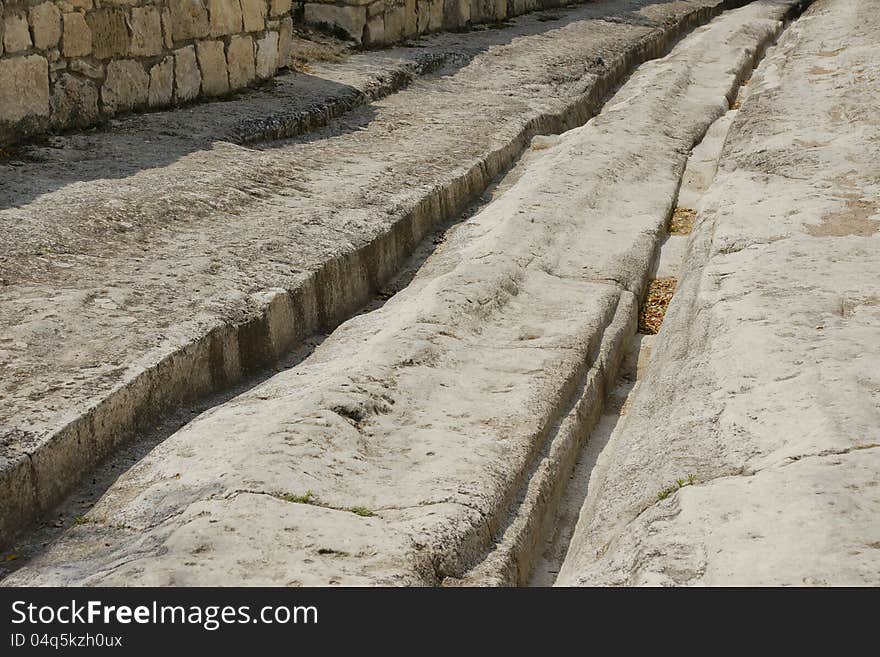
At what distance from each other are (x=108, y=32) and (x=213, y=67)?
117 centimetres

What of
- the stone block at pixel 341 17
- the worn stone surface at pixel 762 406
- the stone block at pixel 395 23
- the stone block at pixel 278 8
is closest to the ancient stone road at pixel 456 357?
the worn stone surface at pixel 762 406

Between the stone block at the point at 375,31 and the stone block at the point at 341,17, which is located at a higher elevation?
the stone block at the point at 341,17

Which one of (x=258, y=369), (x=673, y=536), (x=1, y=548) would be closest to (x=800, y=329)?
(x=673, y=536)

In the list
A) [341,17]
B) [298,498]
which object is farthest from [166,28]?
[298,498]

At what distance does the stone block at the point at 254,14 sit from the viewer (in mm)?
8742

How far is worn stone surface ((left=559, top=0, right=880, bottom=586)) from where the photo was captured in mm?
2949

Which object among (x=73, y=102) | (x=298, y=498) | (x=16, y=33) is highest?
(x=16, y=33)

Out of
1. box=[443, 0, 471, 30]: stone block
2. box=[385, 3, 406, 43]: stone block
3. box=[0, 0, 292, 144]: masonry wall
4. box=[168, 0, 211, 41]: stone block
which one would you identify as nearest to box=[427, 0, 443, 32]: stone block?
box=[443, 0, 471, 30]: stone block

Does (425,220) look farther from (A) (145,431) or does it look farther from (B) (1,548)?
(B) (1,548)

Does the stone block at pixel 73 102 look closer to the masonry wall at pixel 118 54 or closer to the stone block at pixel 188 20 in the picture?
the masonry wall at pixel 118 54

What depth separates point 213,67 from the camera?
27.8 ft

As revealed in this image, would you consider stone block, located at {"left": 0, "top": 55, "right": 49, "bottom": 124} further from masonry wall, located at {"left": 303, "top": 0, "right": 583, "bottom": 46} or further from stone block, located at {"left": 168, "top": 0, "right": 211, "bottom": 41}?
masonry wall, located at {"left": 303, "top": 0, "right": 583, "bottom": 46}

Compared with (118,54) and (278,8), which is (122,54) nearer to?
(118,54)

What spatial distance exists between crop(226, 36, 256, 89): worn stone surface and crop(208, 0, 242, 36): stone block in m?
0.09
